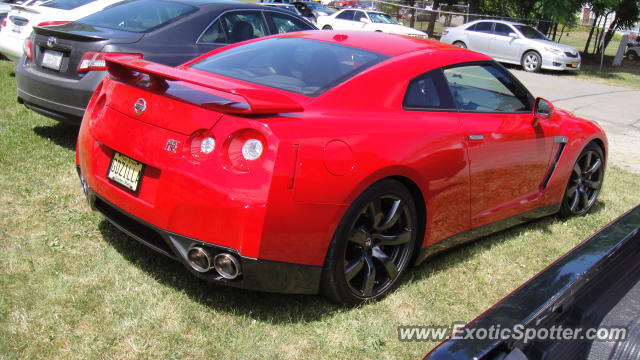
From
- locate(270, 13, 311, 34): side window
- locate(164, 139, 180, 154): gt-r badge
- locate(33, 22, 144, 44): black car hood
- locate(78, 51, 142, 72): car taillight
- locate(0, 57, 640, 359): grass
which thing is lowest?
locate(0, 57, 640, 359): grass

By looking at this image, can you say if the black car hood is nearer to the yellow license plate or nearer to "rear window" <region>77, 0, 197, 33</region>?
"rear window" <region>77, 0, 197, 33</region>

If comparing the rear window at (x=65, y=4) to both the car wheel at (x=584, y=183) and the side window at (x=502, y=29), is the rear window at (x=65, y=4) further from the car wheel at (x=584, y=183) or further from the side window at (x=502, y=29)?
the side window at (x=502, y=29)

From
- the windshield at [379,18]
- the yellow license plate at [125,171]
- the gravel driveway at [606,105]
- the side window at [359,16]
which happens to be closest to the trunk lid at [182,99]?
the yellow license plate at [125,171]

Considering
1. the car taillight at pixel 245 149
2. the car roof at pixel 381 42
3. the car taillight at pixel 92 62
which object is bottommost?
the car taillight at pixel 92 62

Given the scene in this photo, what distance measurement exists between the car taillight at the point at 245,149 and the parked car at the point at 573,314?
1.33 metres

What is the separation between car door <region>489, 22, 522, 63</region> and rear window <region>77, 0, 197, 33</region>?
47.1ft

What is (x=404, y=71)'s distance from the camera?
336 centimetres

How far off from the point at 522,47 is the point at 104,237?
16.8m

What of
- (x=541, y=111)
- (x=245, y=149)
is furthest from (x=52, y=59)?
(x=541, y=111)

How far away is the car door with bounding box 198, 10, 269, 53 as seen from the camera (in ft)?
19.5

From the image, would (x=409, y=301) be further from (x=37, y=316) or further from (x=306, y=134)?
(x=37, y=316)

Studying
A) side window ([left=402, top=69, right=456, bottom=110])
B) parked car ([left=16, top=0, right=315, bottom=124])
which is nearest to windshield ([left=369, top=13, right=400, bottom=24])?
parked car ([left=16, top=0, right=315, bottom=124])

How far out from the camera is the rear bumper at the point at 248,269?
8.73 feet

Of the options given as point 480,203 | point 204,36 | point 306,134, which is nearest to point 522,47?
point 204,36
